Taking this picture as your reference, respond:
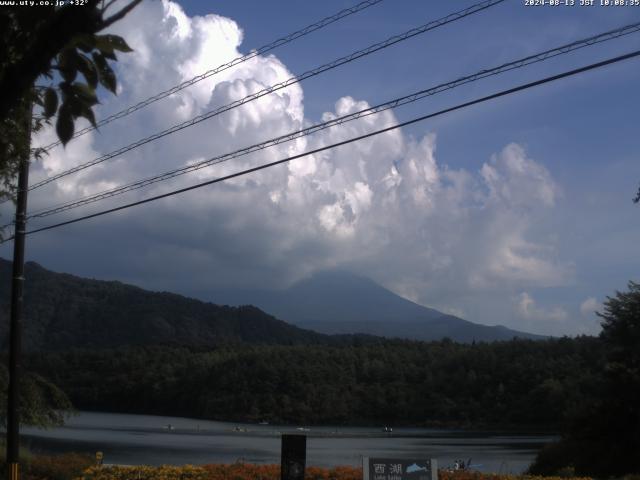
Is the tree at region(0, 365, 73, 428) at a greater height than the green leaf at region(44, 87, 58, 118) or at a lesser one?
lesser

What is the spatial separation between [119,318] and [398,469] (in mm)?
166952

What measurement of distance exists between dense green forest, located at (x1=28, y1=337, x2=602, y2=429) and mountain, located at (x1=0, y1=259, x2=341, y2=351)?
5600cm

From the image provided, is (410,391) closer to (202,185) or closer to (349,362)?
(349,362)

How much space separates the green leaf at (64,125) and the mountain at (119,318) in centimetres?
15169

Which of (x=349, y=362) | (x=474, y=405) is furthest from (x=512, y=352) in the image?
(x=349, y=362)

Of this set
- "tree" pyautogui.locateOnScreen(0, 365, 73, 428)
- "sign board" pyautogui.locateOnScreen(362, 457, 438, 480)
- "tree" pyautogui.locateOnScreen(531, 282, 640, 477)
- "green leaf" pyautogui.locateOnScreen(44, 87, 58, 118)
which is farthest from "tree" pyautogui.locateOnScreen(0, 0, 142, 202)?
"tree" pyautogui.locateOnScreen(531, 282, 640, 477)

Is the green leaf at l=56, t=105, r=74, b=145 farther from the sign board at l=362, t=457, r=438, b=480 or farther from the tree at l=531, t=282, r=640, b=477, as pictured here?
the tree at l=531, t=282, r=640, b=477

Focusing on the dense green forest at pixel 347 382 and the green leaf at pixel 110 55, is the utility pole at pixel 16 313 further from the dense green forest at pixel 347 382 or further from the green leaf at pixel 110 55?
the dense green forest at pixel 347 382

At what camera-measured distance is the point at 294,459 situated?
13.3 metres

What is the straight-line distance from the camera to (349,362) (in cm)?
9831

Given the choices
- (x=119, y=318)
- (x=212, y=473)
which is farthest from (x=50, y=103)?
(x=119, y=318)

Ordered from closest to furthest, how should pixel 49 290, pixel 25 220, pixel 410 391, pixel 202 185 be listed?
pixel 202 185 < pixel 25 220 < pixel 410 391 < pixel 49 290

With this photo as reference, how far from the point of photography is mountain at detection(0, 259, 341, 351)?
165 metres

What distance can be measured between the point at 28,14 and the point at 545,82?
7.90m
